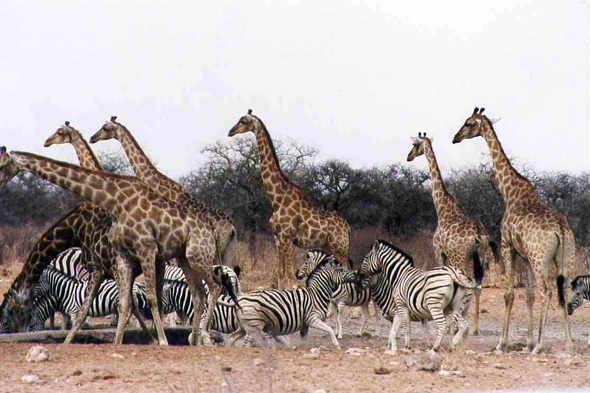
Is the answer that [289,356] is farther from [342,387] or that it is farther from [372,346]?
[372,346]

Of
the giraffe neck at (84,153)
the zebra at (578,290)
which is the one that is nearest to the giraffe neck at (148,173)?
the giraffe neck at (84,153)

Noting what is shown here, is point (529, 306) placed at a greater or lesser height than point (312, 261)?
lesser

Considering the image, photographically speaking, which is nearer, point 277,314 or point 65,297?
point 277,314

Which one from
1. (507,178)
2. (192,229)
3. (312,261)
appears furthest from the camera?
(312,261)

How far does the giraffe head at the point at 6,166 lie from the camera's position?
9.05 meters

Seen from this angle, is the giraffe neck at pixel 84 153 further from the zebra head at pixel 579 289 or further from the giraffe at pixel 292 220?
the zebra head at pixel 579 289

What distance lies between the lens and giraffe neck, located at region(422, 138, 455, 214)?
12992 millimetres

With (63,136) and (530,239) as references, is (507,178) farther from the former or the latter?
(63,136)

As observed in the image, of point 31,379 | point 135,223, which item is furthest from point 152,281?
point 31,379

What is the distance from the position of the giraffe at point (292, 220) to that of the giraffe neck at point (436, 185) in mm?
1437

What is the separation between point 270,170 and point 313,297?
3574mm

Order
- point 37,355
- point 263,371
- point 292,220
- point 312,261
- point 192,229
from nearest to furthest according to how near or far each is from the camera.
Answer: point 263,371 → point 37,355 → point 192,229 → point 292,220 → point 312,261

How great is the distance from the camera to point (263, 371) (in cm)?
698

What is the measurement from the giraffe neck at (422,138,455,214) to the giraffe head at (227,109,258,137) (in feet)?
8.84
